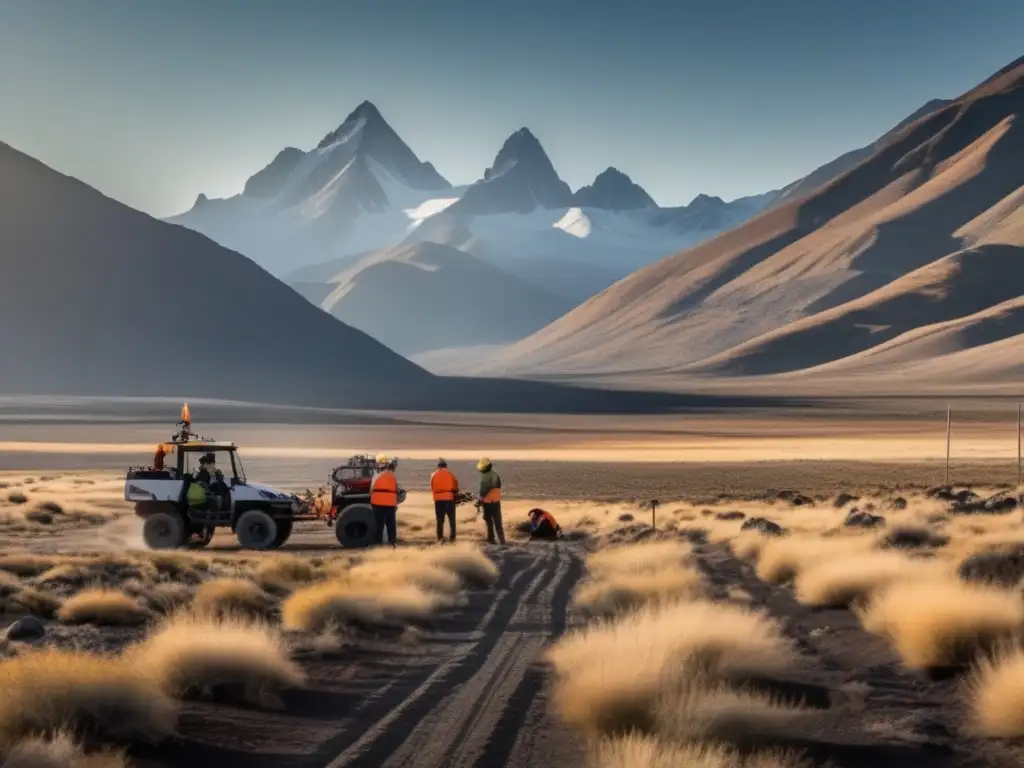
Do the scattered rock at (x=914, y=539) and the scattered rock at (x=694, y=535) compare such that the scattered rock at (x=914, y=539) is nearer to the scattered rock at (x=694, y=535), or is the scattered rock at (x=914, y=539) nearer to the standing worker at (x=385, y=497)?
the scattered rock at (x=694, y=535)

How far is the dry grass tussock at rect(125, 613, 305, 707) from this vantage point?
31.5 feet

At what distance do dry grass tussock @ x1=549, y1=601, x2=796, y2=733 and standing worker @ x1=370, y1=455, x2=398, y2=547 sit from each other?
37.3 feet

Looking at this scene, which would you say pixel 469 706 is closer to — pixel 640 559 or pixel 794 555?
pixel 794 555

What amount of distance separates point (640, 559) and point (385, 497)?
612cm

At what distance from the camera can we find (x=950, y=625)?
1034cm

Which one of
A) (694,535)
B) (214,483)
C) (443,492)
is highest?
(214,483)

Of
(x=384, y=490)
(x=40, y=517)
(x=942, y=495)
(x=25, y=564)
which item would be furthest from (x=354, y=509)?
(x=942, y=495)

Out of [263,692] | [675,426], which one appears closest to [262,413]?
[675,426]

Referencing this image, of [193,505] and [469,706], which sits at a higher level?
[193,505]

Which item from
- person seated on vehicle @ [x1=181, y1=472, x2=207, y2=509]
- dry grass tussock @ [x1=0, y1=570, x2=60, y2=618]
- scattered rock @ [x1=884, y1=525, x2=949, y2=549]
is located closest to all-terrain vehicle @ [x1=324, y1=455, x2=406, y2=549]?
person seated on vehicle @ [x1=181, y1=472, x2=207, y2=509]

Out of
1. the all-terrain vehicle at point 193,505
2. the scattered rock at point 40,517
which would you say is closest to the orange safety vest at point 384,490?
the all-terrain vehicle at point 193,505

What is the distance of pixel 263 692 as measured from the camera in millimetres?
9695

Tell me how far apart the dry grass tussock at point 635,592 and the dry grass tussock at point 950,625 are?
3.45 m

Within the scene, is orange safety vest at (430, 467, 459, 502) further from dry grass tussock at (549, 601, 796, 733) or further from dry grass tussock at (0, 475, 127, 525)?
dry grass tussock at (0, 475, 127, 525)
